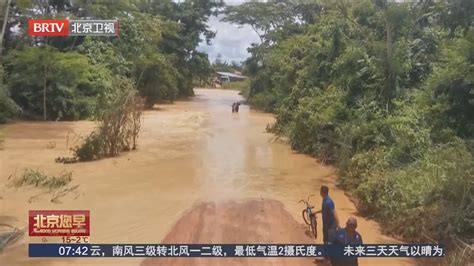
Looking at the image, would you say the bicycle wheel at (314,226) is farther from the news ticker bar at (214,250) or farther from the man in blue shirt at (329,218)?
→ the news ticker bar at (214,250)

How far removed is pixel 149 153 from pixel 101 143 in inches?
69.8

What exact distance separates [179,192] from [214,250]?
15.4ft

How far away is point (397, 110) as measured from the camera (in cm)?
1057

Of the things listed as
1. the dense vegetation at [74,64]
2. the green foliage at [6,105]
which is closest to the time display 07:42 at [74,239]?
the dense vegetation at [74,64]

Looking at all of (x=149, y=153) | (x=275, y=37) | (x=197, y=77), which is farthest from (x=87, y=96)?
(x=197, y=77)

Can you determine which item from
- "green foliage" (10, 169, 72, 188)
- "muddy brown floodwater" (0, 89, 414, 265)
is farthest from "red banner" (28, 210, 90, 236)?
"green foliage" (10, 169, 72, 188)

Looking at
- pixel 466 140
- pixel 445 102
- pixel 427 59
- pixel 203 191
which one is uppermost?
pixel 427 59

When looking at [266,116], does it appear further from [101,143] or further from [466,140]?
[466,140]

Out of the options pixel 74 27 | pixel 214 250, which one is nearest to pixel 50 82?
pixel 74 27

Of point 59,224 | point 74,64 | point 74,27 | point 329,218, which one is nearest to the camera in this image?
point 59,224

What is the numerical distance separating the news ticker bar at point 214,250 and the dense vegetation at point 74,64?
34.7ft

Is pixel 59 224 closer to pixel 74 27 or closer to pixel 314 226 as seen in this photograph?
pixel 74 27

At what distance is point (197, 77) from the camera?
41.8 metres

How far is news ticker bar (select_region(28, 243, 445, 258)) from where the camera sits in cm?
460
